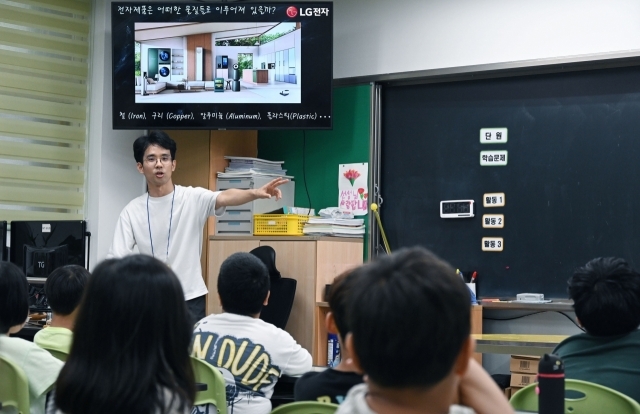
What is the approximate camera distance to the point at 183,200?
4480mm

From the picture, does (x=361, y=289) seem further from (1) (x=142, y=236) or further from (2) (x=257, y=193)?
(1) (x=142, y=236)

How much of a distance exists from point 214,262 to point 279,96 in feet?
3.90

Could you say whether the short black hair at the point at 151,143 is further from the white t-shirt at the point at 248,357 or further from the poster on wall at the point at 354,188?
the white t-shirt at the point at 248,357

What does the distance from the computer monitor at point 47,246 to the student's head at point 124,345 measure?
132 inches

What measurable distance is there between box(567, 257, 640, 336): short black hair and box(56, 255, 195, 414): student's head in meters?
1.25

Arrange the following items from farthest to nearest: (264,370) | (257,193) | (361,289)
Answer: (257,193)
(264,370)
(361,289)

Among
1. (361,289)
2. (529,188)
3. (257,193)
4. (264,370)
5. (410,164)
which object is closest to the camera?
(361,289)

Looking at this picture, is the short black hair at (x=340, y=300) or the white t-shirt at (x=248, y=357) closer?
the short black hair at (x=340, y=300)

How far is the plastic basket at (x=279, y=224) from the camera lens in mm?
5520

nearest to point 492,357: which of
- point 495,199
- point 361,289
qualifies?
point 495,199

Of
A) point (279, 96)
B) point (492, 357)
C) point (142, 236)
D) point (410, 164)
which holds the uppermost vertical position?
point (279, 96)

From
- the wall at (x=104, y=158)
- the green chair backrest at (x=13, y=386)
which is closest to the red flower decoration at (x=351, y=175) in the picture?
the wall at (x=104, y=158)

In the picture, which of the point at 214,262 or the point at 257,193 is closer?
the point at 257,193

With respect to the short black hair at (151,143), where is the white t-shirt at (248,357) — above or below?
below
